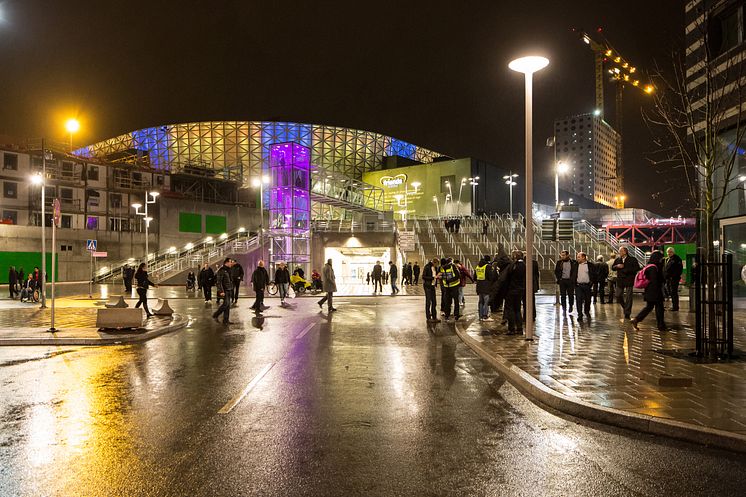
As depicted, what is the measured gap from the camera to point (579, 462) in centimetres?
416

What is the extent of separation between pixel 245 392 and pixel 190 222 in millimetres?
50620

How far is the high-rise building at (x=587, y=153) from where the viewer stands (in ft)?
584

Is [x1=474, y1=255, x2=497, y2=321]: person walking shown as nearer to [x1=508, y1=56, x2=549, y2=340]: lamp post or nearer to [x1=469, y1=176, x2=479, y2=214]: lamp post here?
[x1=508, y1=56, x2=549, y2=340]: lamp post

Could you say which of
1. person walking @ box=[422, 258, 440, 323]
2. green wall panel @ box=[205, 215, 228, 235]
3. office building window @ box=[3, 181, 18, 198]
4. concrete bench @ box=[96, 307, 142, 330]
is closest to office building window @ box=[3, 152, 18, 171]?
office building window @ box=[3, 181, 18, 198]

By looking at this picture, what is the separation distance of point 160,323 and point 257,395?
8144 mm

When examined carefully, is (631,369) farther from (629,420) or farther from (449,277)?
(449,277)

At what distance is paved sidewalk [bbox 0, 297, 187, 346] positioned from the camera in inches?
419

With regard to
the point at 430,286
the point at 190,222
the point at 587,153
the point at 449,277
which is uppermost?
the point at 587,153

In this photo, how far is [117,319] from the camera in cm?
1173

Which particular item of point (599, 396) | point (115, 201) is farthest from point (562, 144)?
point (599, 396)

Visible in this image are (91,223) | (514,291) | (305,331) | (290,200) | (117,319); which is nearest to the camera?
(514,291)

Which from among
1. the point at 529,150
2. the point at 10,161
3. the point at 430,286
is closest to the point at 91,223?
the point at 10,161

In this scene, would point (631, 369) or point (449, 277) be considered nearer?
point (631, 369)

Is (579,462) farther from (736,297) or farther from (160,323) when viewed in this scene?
(736,297)
